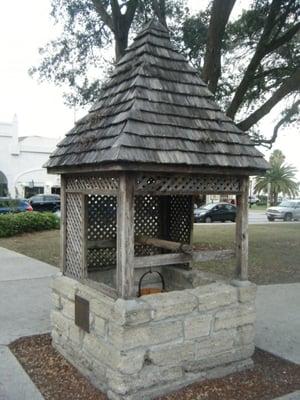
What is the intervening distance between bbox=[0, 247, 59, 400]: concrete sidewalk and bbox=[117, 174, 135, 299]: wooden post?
129 centimetres

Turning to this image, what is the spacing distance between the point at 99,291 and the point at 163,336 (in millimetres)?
807

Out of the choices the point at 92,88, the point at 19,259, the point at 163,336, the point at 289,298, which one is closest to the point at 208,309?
the point at 163,336

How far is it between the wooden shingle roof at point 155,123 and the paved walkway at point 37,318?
2.20 meters

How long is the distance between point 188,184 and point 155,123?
703mm

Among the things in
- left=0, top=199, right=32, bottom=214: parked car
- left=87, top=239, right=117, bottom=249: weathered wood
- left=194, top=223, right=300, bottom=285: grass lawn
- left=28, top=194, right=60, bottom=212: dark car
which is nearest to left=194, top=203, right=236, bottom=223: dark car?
left=28, top=194, right=60, bottom=212: dark car

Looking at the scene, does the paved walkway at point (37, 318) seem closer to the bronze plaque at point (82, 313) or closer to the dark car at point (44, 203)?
the bronze plaque at point (82, 313)

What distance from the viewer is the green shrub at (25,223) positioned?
59.1 feet

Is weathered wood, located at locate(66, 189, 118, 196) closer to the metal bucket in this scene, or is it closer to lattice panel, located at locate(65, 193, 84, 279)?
lattice panel, located at locate(65, 193, 84, 279)

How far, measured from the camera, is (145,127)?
4.07 m

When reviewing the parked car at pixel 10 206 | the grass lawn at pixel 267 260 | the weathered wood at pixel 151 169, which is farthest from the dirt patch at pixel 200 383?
the parked car at pixel 10 206

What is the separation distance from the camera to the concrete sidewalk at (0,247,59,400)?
4.29 meters

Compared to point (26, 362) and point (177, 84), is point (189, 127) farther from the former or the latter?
point (26, 362)

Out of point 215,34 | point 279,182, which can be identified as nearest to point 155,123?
point 215,34

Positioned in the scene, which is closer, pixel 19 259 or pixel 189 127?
pixel 189 127
